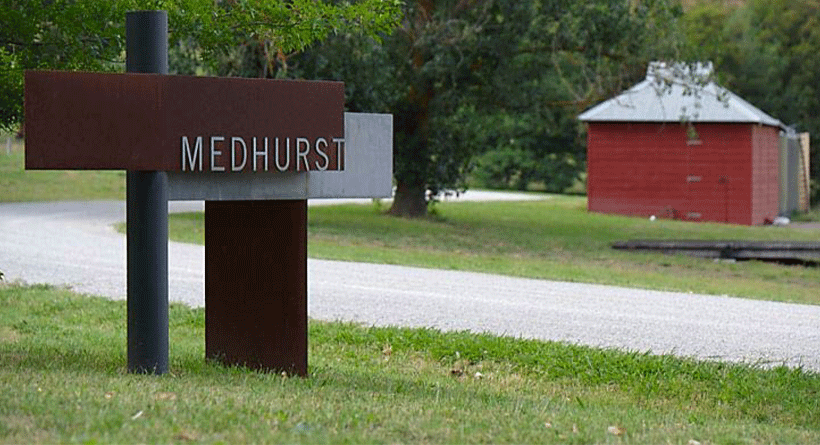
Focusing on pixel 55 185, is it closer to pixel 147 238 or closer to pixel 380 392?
pixel 147 238

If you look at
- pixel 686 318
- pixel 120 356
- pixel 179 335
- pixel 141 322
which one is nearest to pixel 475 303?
pixel 686 318

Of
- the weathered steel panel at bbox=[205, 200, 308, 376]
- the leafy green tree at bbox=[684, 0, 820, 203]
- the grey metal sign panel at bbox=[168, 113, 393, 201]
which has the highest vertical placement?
the leafy green tree at bbox=[684, 0, 820, 203]

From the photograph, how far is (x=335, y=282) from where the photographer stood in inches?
704

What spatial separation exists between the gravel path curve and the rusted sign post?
13.3 ft

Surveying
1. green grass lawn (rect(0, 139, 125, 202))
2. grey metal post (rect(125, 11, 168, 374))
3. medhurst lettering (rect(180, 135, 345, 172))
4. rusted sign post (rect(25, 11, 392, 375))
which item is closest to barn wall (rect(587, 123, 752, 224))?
green grass lawn (rect(0, 139, 125, 202))

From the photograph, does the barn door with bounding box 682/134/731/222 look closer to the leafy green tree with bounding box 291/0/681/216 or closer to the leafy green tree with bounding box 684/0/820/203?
the leafy green tree with bounding box 291/0/681/216

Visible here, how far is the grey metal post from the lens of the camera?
885 centimetres

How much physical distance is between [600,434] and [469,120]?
26.7 metres

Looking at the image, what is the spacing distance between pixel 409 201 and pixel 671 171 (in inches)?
466

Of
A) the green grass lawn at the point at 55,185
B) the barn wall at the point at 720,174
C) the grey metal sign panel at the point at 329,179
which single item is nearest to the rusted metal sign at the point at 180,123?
the grey metal sign panel at the point at 329,179

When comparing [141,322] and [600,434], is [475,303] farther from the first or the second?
[600,434]

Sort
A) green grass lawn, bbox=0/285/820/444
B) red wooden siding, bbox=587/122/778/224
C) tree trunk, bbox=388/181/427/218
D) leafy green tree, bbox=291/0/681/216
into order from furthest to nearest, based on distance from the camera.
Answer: red wooden siding, bbox=587/122/778/224 < tree trunk, bbox=388/181/427/218 < leafy green tree, bbox=291/0/681/216 < green grass lawn, bbox=0/285/820/444

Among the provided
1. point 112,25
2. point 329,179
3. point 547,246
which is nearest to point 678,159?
point 547,246

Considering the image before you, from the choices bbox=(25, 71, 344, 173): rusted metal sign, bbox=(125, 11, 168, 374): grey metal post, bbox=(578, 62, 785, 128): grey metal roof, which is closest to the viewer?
bbox=(25, 71, 344, 173): rusted metal sign
